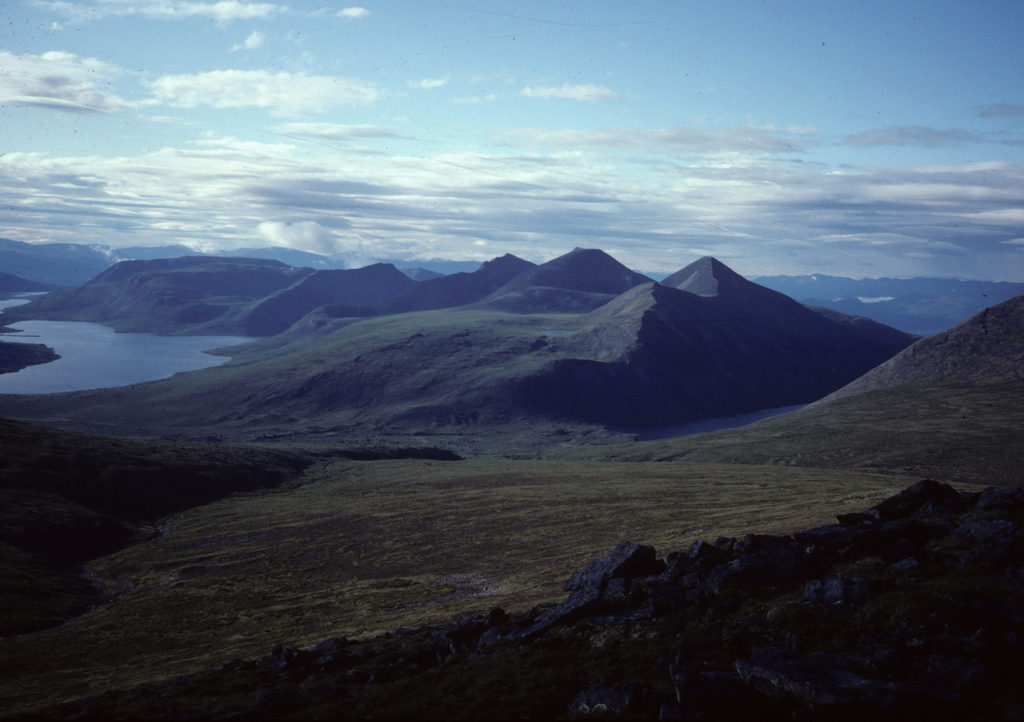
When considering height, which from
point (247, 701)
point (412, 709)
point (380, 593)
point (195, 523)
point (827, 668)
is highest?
point (827, 668)

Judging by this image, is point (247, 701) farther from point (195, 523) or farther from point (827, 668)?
point (195, 523)

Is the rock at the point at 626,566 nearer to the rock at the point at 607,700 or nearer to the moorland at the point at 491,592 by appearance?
the moorland at the point at 491,592

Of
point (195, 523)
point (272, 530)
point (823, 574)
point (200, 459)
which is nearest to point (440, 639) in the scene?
point (823, 574)

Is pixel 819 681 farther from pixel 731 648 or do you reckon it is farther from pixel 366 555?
pixel 366 555

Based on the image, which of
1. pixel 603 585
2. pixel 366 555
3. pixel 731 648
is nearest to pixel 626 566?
pixel 603 585

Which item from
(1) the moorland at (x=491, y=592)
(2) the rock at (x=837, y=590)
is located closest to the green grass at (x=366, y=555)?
(1) the moorland at (x=491, y=592)

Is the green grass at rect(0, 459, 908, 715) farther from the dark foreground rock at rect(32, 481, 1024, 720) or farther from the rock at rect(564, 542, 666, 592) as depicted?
the dark foreground rock at rect(32, 481, 1024, 720)
